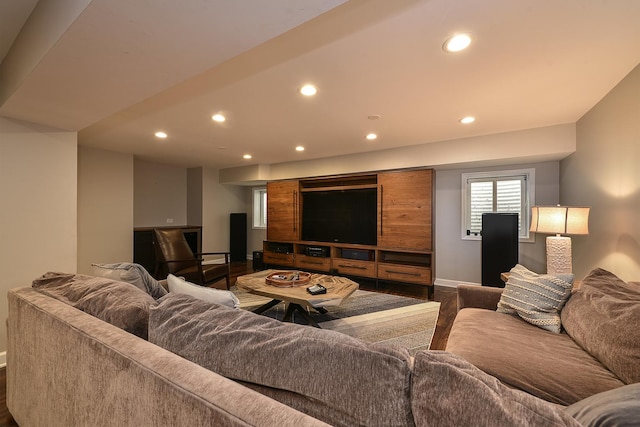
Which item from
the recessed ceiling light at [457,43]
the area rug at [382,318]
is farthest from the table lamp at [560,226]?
the recessed ceiling light at [457,43]

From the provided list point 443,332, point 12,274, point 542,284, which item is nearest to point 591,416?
point 542,284

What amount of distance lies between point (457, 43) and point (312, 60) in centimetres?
91

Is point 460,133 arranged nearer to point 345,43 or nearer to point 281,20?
point 345,43

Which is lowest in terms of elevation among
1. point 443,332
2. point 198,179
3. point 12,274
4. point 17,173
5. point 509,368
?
point 443,332

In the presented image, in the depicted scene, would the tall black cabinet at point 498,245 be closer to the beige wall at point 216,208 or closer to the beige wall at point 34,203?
the beige wall at point 34,203

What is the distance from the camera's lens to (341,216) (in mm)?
4891

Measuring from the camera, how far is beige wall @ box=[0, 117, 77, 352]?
221cm

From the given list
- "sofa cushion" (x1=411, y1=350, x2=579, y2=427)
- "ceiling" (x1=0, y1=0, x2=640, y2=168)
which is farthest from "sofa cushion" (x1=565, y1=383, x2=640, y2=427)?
"ceiling" (x1=0, y1=0, x2=640, y2=168)

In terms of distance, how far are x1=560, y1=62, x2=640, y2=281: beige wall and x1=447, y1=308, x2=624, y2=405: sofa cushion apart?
1.27 m

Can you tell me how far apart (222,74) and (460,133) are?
294 cm

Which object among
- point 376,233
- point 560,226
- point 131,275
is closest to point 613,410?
point 131,275

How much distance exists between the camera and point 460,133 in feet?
11.6

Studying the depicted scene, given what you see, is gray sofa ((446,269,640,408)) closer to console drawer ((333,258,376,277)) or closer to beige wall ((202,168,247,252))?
console drawer ((333,258,376,277))

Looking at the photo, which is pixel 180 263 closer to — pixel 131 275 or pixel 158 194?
pixel 131 275
